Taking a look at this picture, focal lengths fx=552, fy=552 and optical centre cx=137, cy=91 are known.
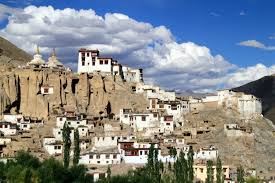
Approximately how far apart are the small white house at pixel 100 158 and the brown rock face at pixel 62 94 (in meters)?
9.95

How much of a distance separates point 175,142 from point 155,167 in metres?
13.6

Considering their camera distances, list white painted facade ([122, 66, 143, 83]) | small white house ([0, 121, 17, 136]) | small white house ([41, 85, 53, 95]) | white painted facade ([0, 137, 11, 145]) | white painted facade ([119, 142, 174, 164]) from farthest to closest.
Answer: white painted facade ([122, 66, 143, 83]) → small white house ([41, 85, 53, 95]) → small white house ([0, 121, 17, 136]) → white painted facade ([0, 137, 11, 145]) → white painted facade ([119, 142, 174, 164])

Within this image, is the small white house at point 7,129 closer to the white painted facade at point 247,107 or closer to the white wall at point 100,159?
the white wall at point 100,159

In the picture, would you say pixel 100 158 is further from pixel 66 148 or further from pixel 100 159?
pixel 66 148

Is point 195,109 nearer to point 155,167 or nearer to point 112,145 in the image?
point 112,145

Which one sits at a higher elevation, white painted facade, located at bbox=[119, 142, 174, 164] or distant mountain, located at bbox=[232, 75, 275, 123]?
distant mountain, located at bbox=[232, 75, 275, 123]

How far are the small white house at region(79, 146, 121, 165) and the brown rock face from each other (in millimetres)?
9949

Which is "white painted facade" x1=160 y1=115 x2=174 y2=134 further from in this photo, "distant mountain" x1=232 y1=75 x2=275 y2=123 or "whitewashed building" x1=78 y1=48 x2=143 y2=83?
"distant mountain" x1=232 y1=75 x2=275 y2=123

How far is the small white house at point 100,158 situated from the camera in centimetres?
5522

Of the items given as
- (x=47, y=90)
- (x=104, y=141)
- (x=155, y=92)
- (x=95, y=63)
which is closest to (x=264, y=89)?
(x=155, y=92)

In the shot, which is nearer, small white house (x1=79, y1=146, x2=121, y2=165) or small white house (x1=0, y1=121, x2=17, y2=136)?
small white house (x1=79, y1=146, x2=121, y2=165)

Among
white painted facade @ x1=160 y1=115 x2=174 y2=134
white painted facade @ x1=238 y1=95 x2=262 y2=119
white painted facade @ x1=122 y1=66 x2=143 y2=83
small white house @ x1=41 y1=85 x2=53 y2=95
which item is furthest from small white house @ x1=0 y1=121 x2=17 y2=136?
white painted facade @ x1=238 y1=95 x2=262 y2=119

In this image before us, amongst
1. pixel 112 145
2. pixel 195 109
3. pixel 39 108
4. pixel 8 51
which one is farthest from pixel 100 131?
pixel 8 51

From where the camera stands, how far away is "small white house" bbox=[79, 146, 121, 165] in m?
55.2
